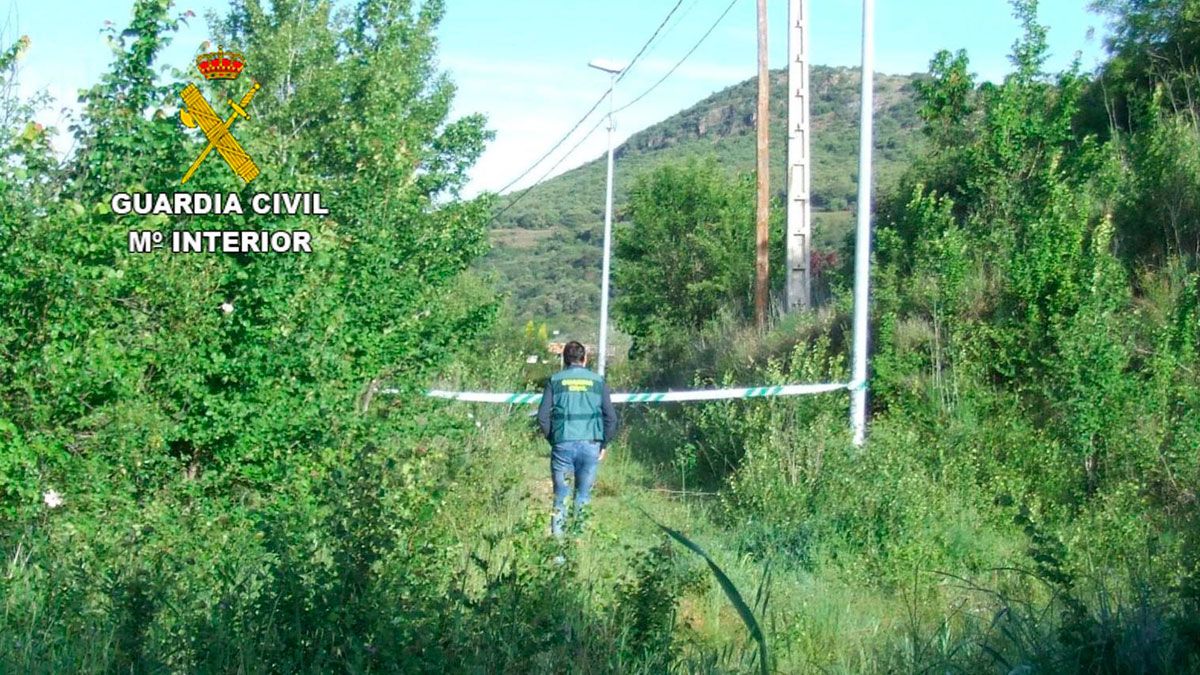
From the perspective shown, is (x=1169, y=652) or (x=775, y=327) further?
(x=775, y=327)

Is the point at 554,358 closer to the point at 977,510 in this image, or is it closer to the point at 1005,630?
the point at 977,510

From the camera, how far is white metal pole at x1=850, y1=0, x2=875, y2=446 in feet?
40.6

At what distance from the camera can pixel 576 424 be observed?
35.5ft

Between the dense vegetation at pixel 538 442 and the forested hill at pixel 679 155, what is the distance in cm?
3737

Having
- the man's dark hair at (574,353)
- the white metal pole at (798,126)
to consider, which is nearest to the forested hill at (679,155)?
the white metal pole at (798,126)

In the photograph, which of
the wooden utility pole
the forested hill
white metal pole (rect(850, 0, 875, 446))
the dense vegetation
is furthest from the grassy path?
the forested hill

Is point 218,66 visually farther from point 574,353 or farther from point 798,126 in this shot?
point 798,126

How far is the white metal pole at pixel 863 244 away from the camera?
12375 millimetres

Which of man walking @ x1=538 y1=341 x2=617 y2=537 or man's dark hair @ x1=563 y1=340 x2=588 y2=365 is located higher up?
man's dark hair @ x1=563 y1=340 x2=588 y2=365

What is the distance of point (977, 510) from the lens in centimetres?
1148

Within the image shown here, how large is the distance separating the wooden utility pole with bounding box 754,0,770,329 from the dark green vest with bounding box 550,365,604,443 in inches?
331

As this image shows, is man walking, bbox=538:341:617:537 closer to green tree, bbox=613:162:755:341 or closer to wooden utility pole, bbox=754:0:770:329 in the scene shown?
wooden utility pole, bbox=754:0:770:329

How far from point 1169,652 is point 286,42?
17281 millimetres

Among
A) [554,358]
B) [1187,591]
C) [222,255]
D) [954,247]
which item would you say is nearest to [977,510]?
[954,247]
